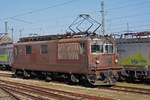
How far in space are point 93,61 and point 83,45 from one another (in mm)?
1200

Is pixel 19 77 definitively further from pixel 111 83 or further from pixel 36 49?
pixel 111 83

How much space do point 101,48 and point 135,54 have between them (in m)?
3.52

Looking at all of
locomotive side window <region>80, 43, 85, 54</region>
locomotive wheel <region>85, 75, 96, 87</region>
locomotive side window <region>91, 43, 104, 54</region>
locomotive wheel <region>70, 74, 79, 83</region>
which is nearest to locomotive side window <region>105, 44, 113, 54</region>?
locomotive side window <region>91, 43, 104, 54</region>

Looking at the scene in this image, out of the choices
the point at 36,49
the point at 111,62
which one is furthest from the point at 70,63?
the point at 36,49

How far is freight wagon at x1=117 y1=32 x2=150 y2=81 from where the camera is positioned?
16.4 meters

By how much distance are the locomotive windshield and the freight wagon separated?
2522mm

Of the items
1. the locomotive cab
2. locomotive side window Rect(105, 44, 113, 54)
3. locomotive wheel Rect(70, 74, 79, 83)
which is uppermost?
locomotive side window Rect(105, 44, 113, 54)

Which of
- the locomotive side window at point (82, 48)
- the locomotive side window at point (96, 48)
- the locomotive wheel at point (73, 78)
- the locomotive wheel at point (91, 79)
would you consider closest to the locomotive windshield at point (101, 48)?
the locomotive side window at point (96, 48)

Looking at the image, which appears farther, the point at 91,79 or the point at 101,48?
the point at 101,48

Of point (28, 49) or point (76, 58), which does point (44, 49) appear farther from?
point (76, 58)

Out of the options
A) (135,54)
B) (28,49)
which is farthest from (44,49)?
(135,54)

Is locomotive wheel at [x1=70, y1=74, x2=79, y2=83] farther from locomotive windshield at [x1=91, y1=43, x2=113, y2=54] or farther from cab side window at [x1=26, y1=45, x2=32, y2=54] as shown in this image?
cab side window at [x1=26, y1=45, x2=32, y2=54]

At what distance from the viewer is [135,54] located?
1712 cm

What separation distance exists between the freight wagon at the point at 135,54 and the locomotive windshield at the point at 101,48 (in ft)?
8.28
